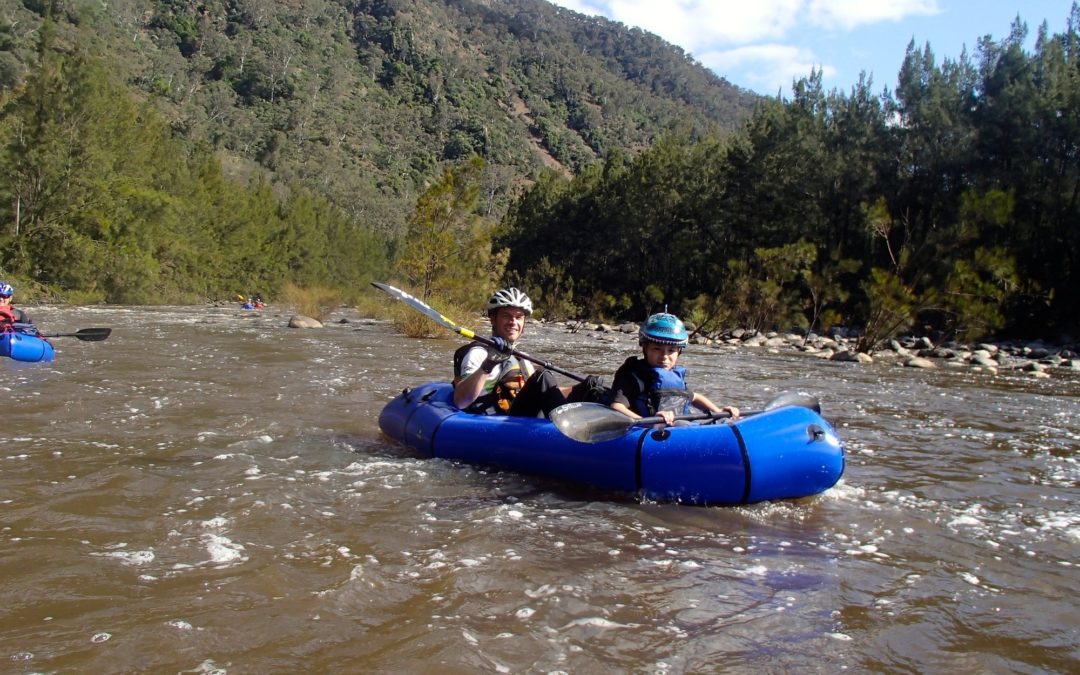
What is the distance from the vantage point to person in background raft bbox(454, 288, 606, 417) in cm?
503

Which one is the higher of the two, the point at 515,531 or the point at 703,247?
the point at 703,247

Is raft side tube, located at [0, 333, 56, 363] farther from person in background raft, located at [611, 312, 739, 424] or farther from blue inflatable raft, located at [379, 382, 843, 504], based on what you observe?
person in background raft, located at [611, 312, 739, 424]

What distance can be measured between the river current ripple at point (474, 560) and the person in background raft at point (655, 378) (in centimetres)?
64

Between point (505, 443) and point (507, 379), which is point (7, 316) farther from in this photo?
point (505, 443)

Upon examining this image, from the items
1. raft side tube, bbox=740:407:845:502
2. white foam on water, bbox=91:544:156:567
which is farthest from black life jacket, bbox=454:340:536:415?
white foam on water, bbox=91:544:156:567

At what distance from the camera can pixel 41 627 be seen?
2.49 meters

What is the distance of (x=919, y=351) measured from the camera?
18.4 metres

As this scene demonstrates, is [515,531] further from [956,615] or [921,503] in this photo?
[921,503]

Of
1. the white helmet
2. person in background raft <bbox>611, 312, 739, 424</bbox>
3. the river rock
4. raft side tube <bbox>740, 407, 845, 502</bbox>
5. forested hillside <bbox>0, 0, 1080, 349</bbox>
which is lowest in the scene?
the river rock

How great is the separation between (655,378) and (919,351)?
15763 millimetres

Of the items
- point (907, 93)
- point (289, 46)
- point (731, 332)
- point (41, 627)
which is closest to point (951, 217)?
point (907, 93)

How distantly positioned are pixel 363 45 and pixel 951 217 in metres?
135

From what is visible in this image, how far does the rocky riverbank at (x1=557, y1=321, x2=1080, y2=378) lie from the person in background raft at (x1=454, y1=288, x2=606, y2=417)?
1161 centimetres

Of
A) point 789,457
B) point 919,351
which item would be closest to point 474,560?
point 789,457
